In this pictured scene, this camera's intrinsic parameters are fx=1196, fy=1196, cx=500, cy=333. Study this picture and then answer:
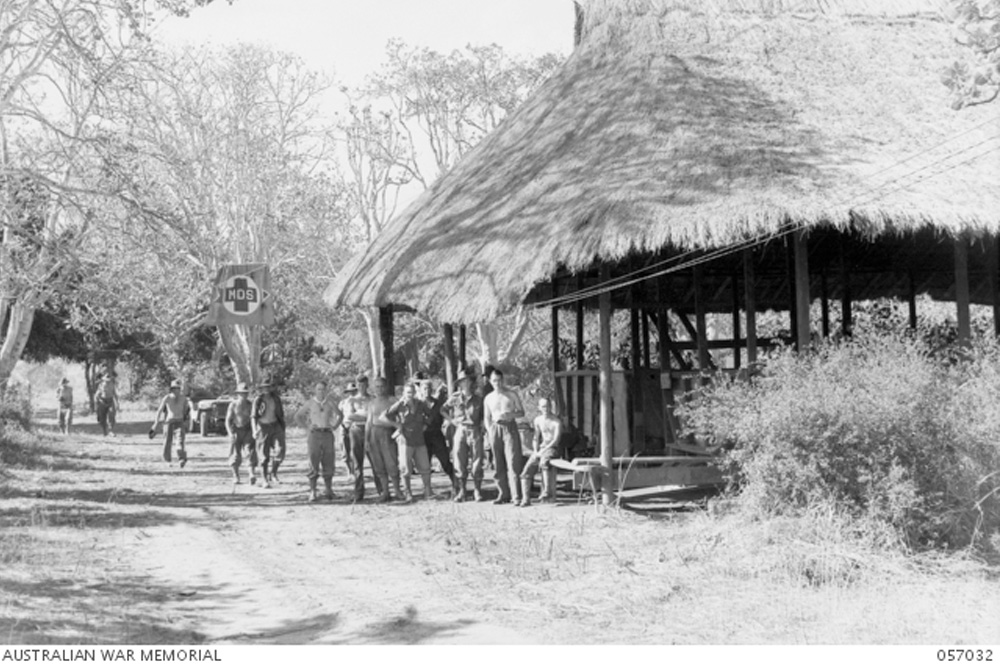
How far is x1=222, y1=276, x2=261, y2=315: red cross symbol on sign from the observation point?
53.0 ft

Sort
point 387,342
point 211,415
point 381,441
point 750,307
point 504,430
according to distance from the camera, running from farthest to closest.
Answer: point 211,415 → point 387,342 → point 381,441 → point 750,307 → point 504,430

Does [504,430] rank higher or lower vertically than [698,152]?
lower

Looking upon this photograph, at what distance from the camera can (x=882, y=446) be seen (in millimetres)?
9578

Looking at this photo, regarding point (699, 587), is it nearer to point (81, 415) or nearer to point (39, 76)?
point (39, 76)

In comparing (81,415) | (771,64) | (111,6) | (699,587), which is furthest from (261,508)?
(81,415)

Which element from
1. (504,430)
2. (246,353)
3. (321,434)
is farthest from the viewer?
(246,353)

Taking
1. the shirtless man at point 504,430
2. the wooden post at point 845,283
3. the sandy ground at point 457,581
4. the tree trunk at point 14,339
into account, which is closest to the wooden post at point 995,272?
the wooden post at point 845,283

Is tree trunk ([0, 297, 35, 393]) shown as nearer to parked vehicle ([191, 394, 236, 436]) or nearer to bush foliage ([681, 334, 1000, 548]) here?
parked vehicle ([191, 394, 236, 436])

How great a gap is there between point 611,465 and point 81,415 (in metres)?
42.2

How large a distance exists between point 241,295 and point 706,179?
6.78 metres

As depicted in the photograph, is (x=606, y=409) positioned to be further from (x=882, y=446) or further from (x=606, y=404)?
(x=882, y=446)

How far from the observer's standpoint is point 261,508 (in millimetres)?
14609

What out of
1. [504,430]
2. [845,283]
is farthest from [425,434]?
[845,283]

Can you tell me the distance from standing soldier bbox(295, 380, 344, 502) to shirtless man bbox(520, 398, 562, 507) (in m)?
2.65
